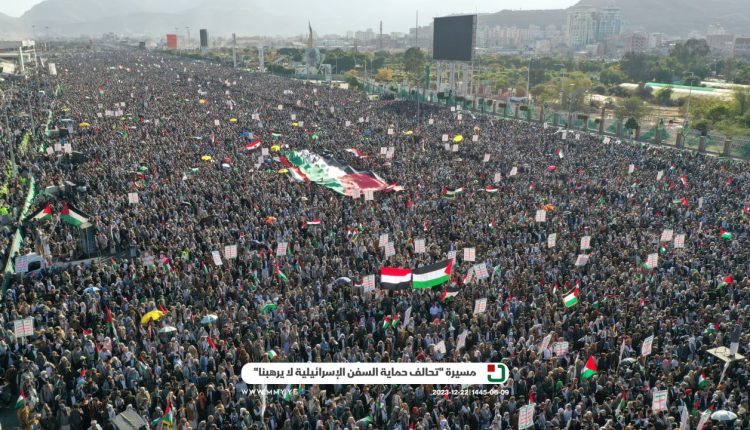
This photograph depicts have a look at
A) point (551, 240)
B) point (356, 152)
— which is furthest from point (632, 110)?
point (551, 240)

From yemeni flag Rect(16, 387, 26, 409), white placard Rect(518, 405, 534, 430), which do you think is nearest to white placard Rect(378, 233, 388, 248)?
white placard Rect(518, 405, 534, 430)

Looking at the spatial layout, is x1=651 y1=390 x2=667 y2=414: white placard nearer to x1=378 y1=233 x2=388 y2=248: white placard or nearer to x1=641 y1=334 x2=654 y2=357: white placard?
x1=641 y1=334 x2=654 y2=357: white placard

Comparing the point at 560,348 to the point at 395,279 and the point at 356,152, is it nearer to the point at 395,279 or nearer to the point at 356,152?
the point at 395,279

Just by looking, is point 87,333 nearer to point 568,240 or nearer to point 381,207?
point 381,207

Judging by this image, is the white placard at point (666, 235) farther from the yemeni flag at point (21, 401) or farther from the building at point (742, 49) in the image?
the building at point (742, 49)

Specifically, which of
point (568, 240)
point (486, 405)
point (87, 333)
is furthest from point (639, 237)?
point (87, 333)

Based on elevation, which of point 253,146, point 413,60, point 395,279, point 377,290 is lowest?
point 377,290
